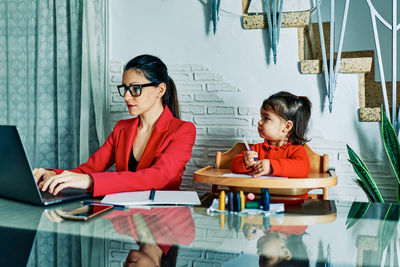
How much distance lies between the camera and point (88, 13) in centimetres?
280

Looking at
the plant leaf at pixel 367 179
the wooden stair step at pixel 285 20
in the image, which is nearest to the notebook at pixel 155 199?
the plant leaf at pixel 367 179

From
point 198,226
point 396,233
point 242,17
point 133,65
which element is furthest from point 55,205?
point 242,17

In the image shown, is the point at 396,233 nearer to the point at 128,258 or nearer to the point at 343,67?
the point at 128,258

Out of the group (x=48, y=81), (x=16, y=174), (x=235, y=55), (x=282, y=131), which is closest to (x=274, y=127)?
(x=282, y=131)

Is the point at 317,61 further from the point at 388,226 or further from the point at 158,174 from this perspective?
the point at 388,226

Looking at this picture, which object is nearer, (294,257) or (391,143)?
(294,257)

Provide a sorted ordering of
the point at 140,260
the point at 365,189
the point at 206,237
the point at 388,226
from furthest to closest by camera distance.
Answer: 1. the point at 365,189
2. the point at 388,226
3. the point at 206,237
4. the point at 140,260

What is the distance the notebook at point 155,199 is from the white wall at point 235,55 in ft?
4.69

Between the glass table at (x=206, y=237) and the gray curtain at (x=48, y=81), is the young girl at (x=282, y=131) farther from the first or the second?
the gray curtain at (x=48, y=81)

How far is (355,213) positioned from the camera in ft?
3.55

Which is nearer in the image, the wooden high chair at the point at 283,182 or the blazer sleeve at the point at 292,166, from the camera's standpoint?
the wooden high chair at the point at 283,182

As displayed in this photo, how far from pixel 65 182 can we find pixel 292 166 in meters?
0.96

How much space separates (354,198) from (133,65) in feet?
5.19

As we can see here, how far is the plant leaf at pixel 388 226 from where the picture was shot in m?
0.80
